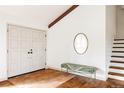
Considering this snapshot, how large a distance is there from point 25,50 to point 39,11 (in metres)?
1.57

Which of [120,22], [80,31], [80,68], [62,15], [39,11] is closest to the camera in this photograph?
[80,68]

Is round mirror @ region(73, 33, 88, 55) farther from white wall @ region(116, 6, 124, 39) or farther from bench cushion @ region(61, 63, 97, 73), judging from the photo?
white wall @ region(116, 6, 124, 39)

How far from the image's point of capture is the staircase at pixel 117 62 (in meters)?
3.99

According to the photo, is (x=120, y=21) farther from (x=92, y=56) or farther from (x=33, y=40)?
(x=33, y=40)

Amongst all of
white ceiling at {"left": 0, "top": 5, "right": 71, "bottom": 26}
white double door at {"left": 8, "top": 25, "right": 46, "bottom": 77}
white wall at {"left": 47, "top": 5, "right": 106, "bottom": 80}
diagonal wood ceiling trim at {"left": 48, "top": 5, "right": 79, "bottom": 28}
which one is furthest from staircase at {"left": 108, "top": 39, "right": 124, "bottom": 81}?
white double door at {"left": 8, "top": 25, "right": 46, "bottom": 77}

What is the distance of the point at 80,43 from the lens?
4.56 meters

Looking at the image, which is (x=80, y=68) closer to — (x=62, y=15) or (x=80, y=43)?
(x=80, y=43)

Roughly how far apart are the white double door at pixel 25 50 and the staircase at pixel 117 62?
9.61ft

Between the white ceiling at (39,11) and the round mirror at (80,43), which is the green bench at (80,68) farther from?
the white ceiling at (39,11)

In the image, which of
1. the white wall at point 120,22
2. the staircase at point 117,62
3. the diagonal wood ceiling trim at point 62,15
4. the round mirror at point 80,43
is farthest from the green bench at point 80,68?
the white wall at point 120,22

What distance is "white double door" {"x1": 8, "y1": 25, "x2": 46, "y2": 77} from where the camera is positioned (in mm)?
4078

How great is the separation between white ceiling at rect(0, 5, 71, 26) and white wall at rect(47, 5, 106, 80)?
0.44 metres

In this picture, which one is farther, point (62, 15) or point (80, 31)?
point (62, 15)

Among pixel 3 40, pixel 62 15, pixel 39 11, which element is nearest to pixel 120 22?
pixel 62 15
